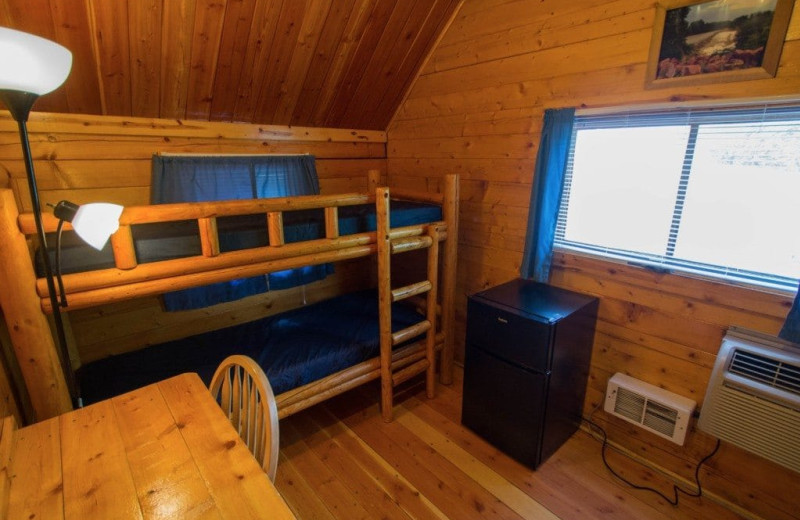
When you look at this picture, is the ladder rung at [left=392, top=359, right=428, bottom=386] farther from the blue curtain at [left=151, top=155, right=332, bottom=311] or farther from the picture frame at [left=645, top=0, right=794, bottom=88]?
the picture frame at [left=645, top=0, right=794, bottom=88]

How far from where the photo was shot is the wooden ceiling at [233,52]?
167 centimetres

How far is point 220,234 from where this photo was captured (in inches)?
64.4

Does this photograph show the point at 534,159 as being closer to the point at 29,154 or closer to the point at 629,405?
the point at 629,405

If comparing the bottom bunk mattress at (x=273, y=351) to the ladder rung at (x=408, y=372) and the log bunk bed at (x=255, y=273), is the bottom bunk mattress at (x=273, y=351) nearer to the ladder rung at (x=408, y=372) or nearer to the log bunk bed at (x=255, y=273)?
the log bunk bed at (x=255, y=273)

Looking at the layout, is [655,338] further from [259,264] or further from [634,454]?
[259,264]

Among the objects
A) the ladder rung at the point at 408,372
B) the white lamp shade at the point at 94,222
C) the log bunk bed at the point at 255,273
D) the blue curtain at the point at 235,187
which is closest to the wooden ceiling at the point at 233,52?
the blue curtain at the point at 235,187

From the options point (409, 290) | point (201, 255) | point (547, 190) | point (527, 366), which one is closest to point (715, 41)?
point (547, 190)

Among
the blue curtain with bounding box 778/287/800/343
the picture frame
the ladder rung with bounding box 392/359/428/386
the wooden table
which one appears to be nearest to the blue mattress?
the wooden table

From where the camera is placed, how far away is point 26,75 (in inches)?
39.1

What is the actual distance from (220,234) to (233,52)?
1062 millimetres

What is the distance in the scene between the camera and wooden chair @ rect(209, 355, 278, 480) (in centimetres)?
101

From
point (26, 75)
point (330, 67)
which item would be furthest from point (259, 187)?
point (26, 75)

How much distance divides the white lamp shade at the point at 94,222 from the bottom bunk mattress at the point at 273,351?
37.2 inches

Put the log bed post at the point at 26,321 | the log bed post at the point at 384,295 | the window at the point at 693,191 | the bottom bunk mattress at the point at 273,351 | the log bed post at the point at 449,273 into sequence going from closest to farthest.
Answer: the log bed post at the point at 26,321 < the window at the point at 693,191 < the bottom bunk mattress at the point at 273,351 < the log bed post at the point at 384,295 < the log bed post at the point at 449,273
